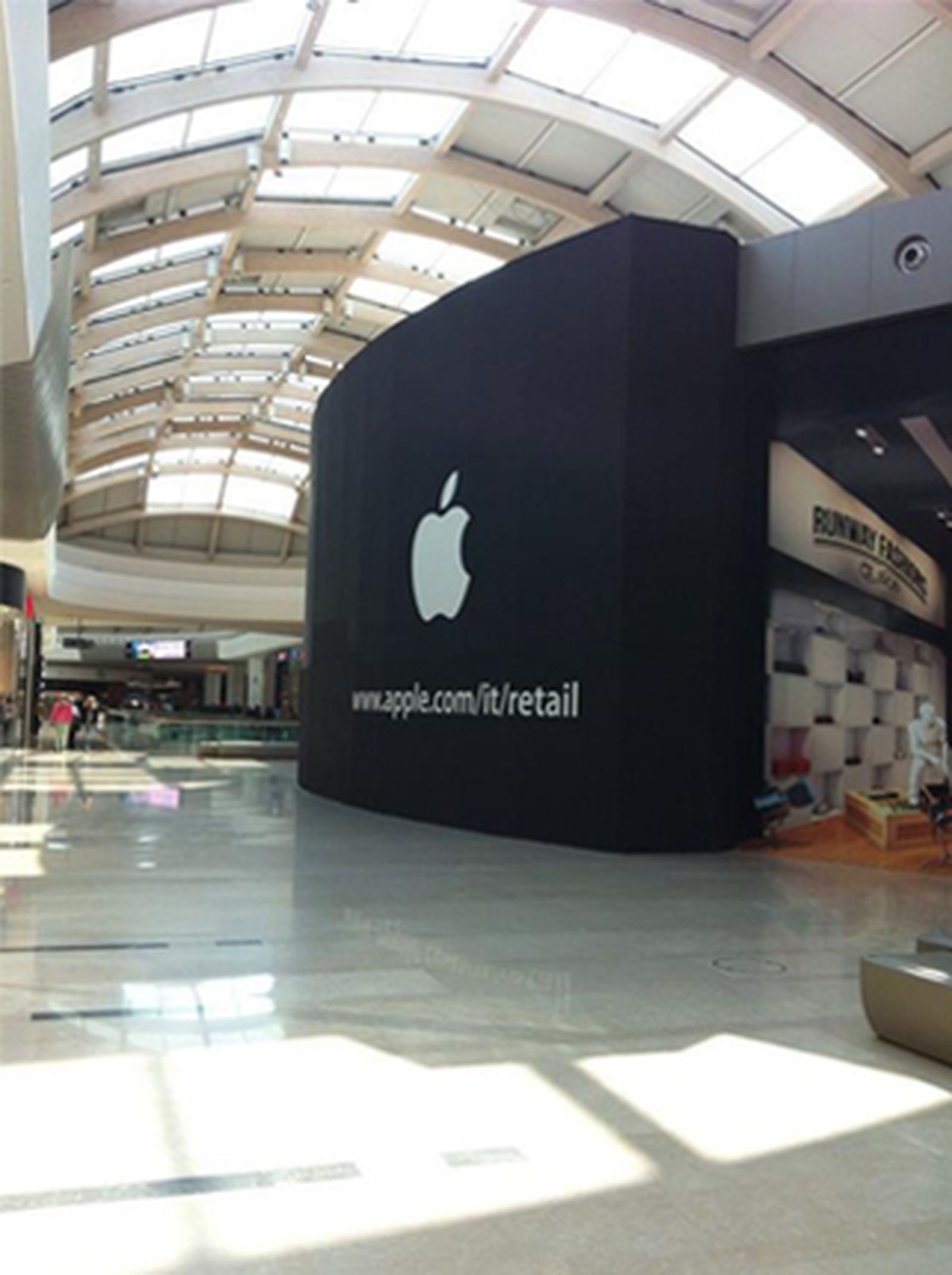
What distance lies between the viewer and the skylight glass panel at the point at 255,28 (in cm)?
1708

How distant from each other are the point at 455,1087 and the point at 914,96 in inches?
754

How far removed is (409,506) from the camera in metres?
13.7

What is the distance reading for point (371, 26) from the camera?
59.1ft

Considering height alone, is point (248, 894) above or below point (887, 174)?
below

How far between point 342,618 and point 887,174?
12.4 meters

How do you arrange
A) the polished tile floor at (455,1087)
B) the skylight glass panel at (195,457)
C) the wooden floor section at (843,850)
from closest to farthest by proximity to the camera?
1. the polished tile floor at (455,1087)
2. the wooden floor section at (843,850)
3. the skylight glass panel at (195,457)

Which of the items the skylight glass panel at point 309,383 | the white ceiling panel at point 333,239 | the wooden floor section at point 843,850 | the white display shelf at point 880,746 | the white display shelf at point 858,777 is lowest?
the wooden floor section at point 843,850

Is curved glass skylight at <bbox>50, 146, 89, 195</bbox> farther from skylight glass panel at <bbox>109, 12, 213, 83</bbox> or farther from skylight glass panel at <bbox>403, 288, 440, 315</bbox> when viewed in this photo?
skylight glass panel at <bbox>403, 288, 440, 315</bbox>

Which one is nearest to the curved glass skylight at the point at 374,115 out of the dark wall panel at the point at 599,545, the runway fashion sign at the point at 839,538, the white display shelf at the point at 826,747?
the dark wall panel at the point at 599,545

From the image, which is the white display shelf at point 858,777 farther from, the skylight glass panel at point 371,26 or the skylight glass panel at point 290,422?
the skylight glass panel at point 290,422

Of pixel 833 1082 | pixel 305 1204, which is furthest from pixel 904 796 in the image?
pixel 305 1204

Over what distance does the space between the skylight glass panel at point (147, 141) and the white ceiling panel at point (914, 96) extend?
1130 centimetres

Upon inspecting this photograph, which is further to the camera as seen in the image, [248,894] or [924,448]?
[924,448]

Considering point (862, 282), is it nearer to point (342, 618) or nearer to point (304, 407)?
point (342, 618)
